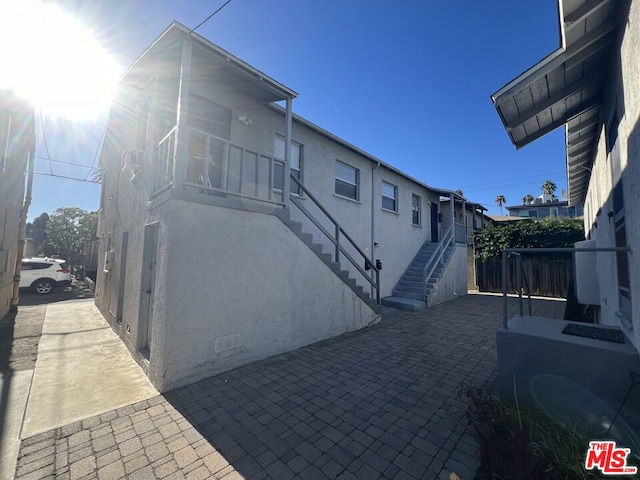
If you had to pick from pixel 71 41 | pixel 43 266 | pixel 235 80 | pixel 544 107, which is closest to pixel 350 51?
pixel 235 80

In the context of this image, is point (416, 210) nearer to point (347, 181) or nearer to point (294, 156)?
point (347, 181)

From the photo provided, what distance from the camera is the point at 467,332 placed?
6484 mm

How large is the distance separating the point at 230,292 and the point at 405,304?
6.51 metres

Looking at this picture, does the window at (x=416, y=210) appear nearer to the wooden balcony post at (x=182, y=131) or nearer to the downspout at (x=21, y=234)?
the wooden balcony post at (x=182, y=131)

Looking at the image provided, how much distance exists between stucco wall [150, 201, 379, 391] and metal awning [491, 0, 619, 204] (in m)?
4.24

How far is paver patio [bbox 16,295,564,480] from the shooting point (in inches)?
93.3

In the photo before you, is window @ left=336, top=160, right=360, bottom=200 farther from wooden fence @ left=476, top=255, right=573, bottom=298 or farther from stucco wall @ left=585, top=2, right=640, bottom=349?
wooden fence @ left=476, top=255, right=573, bottom=298

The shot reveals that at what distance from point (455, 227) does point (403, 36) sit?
841 centimetres

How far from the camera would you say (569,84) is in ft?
12.4

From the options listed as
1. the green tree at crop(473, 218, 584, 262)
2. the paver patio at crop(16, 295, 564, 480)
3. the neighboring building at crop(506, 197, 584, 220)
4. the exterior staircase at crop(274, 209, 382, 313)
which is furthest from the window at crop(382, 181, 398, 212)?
the neighboring building at crop(506, 197, 584, 220)

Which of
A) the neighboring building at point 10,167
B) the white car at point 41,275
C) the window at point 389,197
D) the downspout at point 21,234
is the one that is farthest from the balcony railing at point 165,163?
the white car at point 41,275

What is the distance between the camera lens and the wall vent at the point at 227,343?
4.23 m

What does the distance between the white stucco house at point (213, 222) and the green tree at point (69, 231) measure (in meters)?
29.9

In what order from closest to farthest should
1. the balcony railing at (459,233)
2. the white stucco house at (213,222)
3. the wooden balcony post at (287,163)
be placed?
the white stucco house at (213,222)
the wooden balcony post at (287,163)
the balcony railing at (459,233)
